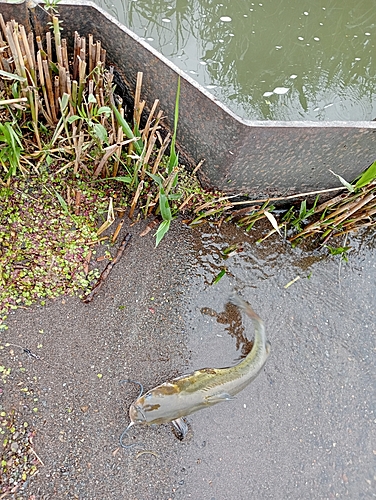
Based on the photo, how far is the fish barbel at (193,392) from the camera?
1.99m

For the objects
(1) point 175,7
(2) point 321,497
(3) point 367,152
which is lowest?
(2) point 321,497

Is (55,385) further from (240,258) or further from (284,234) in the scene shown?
(284,234)

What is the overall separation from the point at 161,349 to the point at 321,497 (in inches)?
44.5

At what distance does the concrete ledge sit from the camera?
7.45 feet

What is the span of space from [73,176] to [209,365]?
1397 mm

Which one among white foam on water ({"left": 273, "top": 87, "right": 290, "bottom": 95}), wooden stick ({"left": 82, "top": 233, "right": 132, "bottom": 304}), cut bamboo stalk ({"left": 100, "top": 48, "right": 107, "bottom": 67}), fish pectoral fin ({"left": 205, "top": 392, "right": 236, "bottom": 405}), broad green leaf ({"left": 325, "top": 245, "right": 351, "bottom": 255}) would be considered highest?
cut bamboo stalk ({"left": 100, "top": 48, "right": 107, "bottom": 67})

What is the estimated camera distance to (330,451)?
2.25 meters

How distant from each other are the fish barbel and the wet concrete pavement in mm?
86

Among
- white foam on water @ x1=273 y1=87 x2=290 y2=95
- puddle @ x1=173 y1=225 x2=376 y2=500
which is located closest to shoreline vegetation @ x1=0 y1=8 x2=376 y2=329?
puddle @ x1=173 y1=225 x2=376 y2=500

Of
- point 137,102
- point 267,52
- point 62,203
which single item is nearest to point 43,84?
point 137,102

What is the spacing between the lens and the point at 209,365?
230 centimetres

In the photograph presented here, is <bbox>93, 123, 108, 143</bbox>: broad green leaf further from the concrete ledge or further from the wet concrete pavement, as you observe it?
the wet concrete pavement

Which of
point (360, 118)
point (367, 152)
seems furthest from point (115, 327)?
point (360, 118)

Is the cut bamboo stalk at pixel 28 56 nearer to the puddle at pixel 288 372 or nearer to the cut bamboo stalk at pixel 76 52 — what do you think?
the cut bamboo stalk at pixel 76 52
